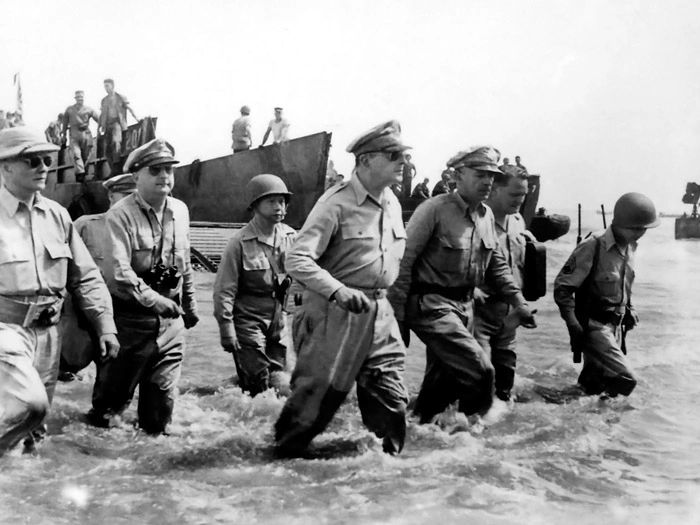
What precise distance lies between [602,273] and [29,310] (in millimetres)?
4873

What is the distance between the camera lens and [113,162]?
23391 mm

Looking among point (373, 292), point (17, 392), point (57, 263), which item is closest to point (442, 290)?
point (373, 292)

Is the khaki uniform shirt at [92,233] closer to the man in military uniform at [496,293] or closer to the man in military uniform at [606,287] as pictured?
the man in military uniform at [496,293]

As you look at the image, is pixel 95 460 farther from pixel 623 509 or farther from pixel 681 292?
pixel 681 292

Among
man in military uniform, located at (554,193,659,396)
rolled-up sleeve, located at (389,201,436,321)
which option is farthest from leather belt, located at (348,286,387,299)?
man in military uniform, located at (554,193,659,396)

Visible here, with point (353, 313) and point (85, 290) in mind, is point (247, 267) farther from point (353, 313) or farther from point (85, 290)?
point (353, 313)

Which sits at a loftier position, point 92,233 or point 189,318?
point 92,233

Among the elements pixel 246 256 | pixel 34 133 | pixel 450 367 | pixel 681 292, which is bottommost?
pixel 681 292

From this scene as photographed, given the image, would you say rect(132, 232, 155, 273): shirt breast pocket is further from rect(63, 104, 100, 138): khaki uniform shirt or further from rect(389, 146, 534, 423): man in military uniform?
rect(63, 104, 100, 138): khaki uniform shirt

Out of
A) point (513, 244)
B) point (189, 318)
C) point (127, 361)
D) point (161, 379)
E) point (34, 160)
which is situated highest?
point (34, 160)

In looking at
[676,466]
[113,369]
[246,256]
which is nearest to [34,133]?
[113,369]

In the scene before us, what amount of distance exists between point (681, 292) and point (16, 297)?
63.0 feet

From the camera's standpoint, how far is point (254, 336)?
26.0 feet

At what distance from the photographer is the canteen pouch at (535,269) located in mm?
7797
